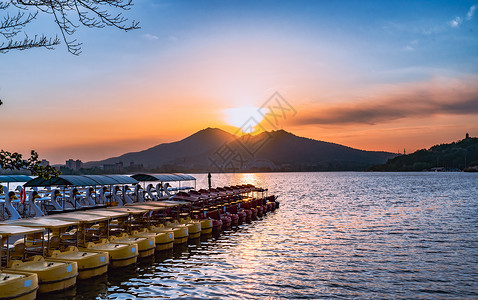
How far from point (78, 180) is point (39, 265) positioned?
22879 millimetres

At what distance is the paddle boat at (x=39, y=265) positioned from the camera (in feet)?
63.9

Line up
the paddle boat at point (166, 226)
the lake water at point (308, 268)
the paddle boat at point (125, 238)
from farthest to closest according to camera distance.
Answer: the paddle boat at point (166, 226) → the paddle boat at point (125, 238) → the lake water at point (308, 268)

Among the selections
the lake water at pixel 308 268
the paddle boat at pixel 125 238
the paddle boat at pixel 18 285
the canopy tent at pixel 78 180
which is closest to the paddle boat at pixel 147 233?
the paddle boat at pixel 125 238

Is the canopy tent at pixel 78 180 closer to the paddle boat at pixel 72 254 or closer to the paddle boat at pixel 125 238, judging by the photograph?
the paddle boat at pixel 125 238

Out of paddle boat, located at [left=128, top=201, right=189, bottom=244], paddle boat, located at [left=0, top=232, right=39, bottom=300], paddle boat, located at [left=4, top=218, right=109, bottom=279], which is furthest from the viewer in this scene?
paddle boat, located at [left=128, top=201, right=189, bottom=244]

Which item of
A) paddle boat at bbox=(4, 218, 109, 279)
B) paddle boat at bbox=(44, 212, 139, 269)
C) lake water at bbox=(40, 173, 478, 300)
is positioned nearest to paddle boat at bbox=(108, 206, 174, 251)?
lake water at bbox=(40, 173, 478, 300)

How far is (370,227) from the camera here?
2005 inches

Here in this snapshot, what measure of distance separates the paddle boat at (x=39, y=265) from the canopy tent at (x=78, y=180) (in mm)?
13236

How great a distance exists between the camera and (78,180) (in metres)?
42.3

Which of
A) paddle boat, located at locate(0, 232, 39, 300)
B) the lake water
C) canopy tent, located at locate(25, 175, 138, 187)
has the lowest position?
the lake water

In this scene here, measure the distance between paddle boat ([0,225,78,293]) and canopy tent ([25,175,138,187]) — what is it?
13.2 metres

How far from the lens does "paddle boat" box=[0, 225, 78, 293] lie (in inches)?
766

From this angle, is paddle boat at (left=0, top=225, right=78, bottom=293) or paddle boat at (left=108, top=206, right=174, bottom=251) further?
paddle boat at (left=108, top=206, right=174, bottom=251)

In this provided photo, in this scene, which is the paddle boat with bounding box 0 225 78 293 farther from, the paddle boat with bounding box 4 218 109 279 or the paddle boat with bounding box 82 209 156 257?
the paddle boat with bounding box 82 209 156 257
